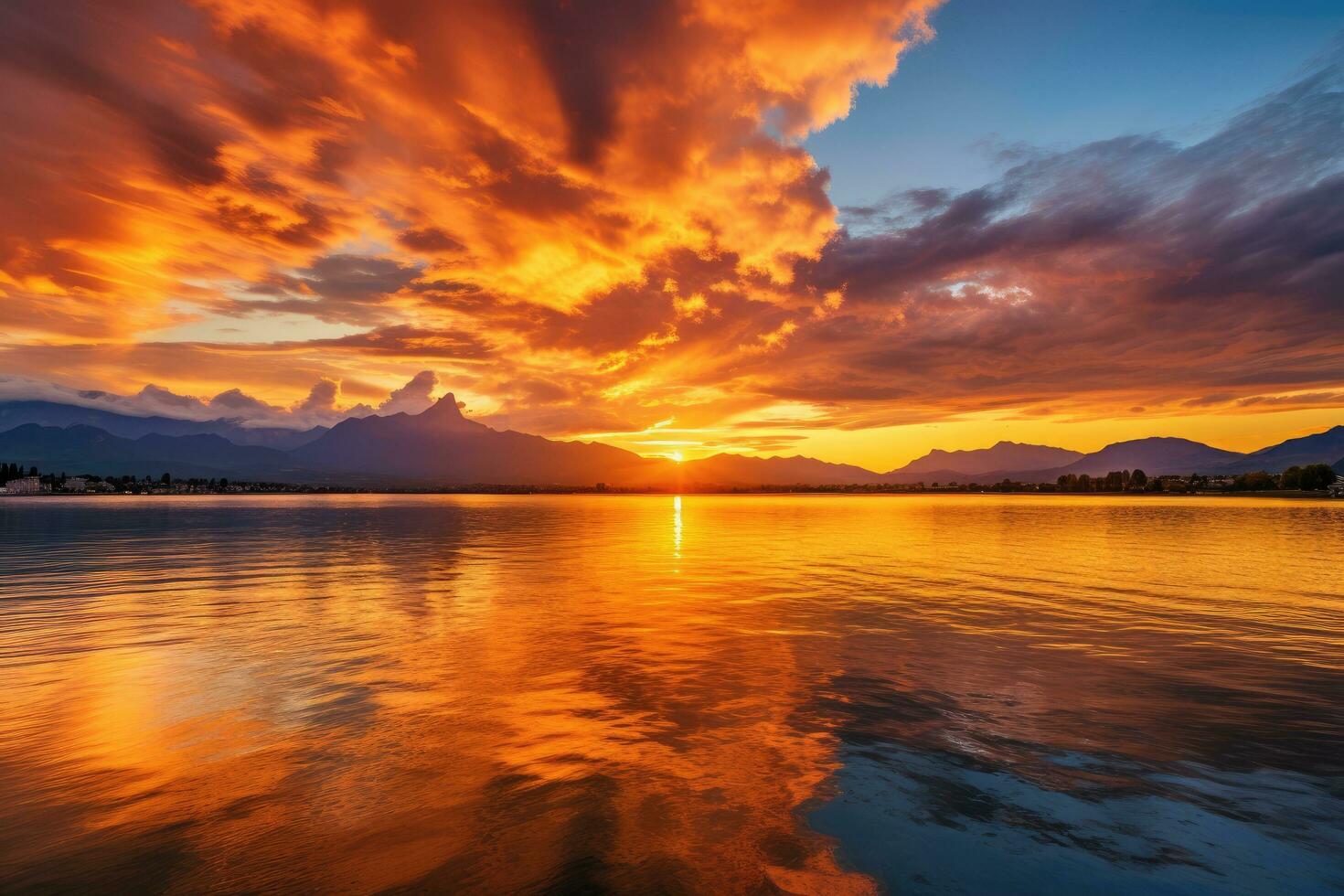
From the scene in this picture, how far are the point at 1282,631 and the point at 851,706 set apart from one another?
23.3 metres

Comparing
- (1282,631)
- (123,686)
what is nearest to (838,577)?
(1282,631)

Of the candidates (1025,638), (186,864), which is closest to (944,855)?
(186,864)

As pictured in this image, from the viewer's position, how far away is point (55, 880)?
9.64 metres

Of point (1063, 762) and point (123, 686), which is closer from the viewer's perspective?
point (1063, 762)

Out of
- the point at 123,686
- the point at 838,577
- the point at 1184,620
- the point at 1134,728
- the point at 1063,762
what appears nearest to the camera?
the point at 1063,762

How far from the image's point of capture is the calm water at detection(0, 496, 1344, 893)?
1014 centimetres

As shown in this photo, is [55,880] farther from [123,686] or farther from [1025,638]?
[1025,638]

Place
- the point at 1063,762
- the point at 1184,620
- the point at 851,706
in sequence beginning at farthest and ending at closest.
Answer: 1. the point at 1184,620
2. the point at 851,706
3. the point at 1063,762

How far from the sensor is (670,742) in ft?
49.4

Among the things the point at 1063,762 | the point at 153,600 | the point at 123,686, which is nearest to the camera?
the point at 1063,762

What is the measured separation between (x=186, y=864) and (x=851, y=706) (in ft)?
48.9

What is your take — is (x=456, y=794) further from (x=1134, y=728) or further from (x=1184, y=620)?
(x=1184, y=620)

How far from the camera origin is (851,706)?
17.7m

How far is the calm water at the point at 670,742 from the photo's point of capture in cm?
1014
